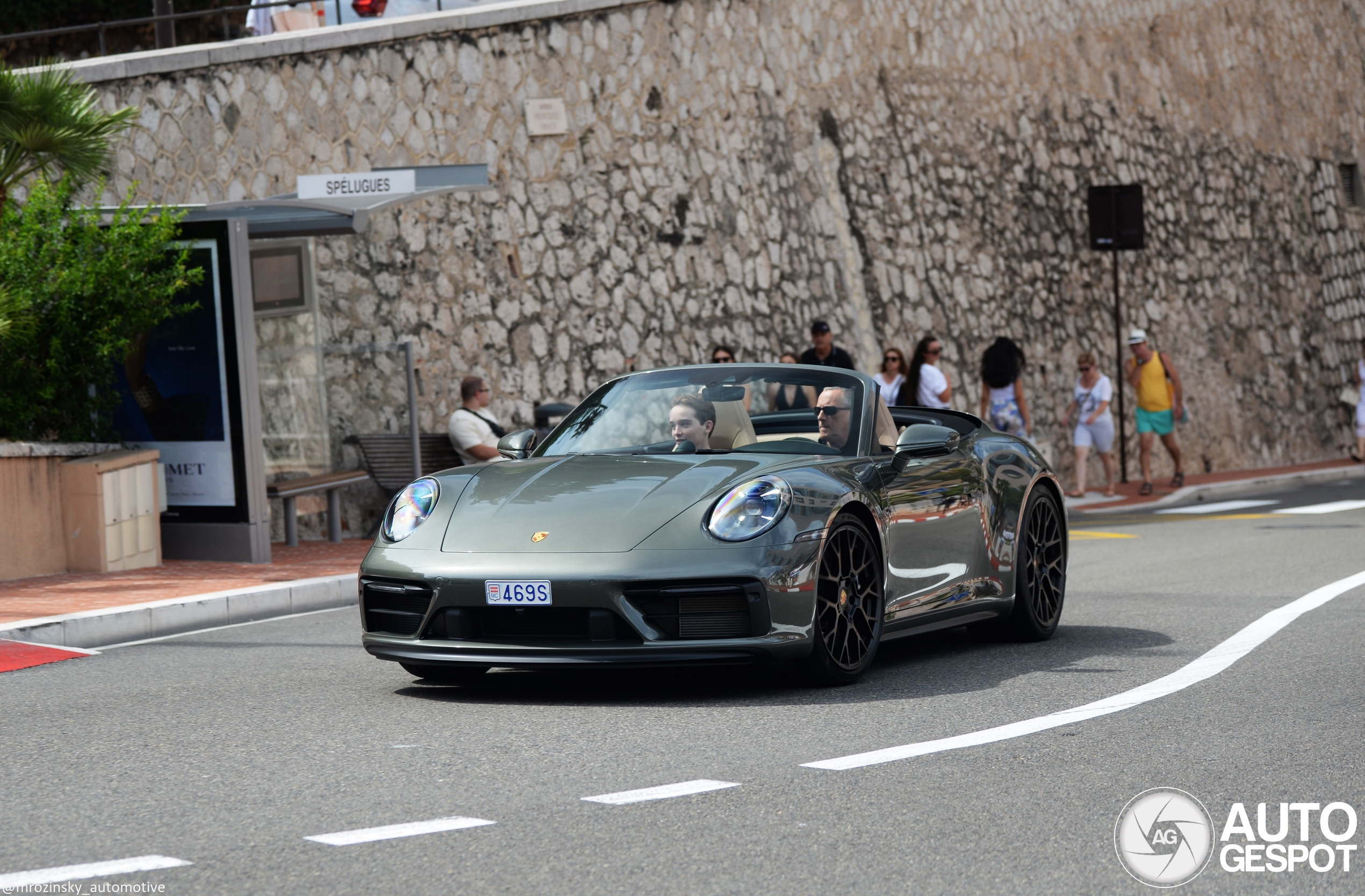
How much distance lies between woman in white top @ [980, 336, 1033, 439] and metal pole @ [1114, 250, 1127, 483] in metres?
4.74

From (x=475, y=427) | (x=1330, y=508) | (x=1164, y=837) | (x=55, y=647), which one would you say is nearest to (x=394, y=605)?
(x=55, y=647)

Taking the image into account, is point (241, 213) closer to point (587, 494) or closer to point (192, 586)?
point (192, 586)

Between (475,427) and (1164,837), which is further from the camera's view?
(475,427)

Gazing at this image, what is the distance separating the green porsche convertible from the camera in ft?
20.6

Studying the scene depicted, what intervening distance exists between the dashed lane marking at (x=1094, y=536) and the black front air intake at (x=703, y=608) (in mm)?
8815

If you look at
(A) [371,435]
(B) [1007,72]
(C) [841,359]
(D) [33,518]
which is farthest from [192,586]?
(B) [1007,72]

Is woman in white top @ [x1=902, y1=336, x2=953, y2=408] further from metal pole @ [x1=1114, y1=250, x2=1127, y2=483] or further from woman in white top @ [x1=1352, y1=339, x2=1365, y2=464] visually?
woman in white top @ [x1=1352, y1=339, x2=1365, y2=464]

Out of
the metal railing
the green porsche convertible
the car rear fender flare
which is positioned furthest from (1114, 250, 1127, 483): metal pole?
the green porsche convertible

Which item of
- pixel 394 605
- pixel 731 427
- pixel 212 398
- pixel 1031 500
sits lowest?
pixel 394 605

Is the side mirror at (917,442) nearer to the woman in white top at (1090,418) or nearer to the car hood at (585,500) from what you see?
the car hood at (585,500)

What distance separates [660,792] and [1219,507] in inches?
588

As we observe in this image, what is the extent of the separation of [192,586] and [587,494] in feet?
16.8

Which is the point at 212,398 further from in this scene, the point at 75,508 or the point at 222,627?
the point at 222,627

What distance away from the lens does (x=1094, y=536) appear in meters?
15.0
